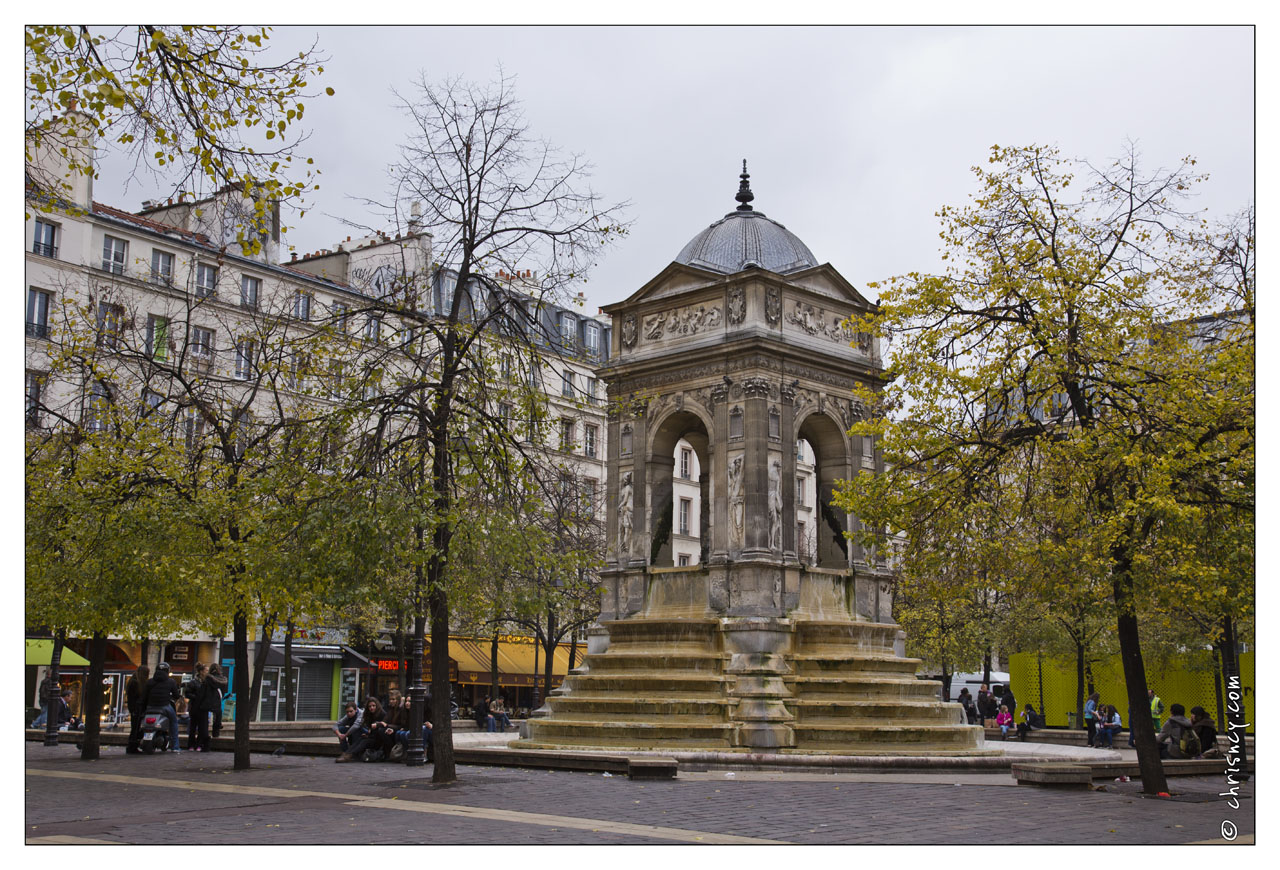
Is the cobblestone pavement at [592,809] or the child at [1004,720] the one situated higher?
the cobblestone pavement at [592,809]

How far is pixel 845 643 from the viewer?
2177 centimetres

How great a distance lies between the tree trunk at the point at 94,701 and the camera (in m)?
20.4

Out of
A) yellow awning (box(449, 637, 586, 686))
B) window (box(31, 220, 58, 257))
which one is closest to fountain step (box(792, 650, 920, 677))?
window (box(31, 220, 58, 257))

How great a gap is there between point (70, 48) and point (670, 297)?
1422 cm

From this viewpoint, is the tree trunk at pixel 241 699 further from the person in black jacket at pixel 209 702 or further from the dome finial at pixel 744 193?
the dome finial at pixel 744 193

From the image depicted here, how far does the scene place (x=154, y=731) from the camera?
866 inches

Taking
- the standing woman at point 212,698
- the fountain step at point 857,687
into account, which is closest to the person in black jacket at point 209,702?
the standing woman at point 212,698

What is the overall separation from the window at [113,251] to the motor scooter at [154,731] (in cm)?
1561

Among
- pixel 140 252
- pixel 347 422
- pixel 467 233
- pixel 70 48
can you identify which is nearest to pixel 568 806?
pixel 347 422

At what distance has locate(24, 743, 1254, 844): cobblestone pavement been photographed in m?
10.3

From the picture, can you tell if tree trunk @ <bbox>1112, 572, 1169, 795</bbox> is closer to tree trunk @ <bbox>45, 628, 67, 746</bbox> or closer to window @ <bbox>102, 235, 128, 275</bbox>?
tree trunk @ <bbox>45, 628, 67, 746</bbox>

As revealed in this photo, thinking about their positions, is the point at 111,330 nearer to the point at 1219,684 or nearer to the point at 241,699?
the point at 241,699

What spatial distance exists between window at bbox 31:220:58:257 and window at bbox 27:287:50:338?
5.35 ft

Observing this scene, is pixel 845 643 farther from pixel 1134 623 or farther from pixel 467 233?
pixel 467 233
